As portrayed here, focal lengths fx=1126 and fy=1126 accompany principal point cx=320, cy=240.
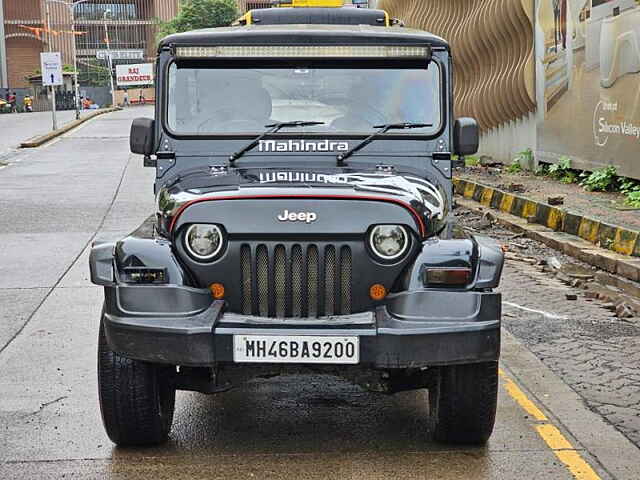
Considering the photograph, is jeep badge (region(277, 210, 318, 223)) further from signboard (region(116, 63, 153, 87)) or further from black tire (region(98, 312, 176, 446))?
signboard (region(116, 63, 153, 87))

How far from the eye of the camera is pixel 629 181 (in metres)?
14.4

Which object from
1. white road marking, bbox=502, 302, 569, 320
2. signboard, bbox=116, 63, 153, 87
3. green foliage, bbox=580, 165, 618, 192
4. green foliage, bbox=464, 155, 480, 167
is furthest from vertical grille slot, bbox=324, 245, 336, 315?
signboard, bbox=116, 63, 153, 87

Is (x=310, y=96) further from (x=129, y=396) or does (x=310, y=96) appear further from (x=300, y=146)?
(x=129, y=396)

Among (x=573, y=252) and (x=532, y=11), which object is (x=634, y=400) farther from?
(x=532, y=11)

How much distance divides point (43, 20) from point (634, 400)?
9361 cm

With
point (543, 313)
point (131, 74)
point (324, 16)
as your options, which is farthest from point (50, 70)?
point (131, 74)

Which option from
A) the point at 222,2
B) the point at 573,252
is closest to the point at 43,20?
the point at 222,2

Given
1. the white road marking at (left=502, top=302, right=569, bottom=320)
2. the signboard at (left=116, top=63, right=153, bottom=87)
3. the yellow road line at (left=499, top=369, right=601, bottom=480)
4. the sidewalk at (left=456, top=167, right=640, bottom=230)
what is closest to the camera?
the yellow road line at (left=499, top=369, right=601, bottom=480)

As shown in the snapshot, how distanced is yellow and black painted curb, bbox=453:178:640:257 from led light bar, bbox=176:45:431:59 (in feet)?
17.4

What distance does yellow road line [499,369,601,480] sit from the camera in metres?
5.16

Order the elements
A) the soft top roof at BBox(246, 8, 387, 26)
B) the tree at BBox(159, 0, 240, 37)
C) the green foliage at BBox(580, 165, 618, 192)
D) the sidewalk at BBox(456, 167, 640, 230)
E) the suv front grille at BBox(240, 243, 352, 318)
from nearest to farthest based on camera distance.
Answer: the suv front grille at BBox(240, 243, 352, 318) → the soft top roof at BBox(246, 8, 387, 26) → the sidewalk at BBox(456, 167, 640, 230) → the green foliage at BBox(580, 165, 618, 192) → the tree at BBox(159, 0, 240, 37)

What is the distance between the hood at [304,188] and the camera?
5.04 m

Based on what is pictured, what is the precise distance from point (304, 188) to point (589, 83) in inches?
445

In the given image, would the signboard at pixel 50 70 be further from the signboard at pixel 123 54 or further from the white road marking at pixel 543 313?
the signboard at pixel 123 54
